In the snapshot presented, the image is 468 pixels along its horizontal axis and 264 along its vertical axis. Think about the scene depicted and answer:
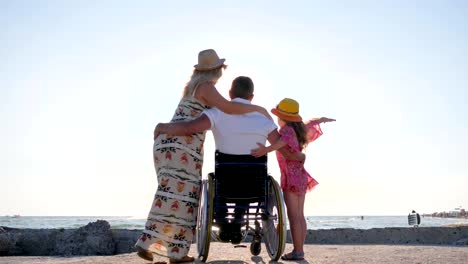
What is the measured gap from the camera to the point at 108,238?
7.83 m

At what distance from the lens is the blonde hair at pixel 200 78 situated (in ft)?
15.8

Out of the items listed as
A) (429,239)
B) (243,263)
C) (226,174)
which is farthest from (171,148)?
(429,239)

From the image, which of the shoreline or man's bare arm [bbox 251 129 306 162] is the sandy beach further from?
the shoreline

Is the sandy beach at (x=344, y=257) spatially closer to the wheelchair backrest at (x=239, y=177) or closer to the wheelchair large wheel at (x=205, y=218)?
the wheelchair large wheel at (x=205, y=218)

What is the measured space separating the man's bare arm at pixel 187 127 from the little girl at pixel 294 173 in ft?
2.80

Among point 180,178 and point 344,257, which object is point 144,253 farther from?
point 344,257

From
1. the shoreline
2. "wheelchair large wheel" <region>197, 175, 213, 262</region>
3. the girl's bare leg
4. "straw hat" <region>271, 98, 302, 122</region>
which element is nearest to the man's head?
"straw hat" <region>271, 98, 302, 122</region>

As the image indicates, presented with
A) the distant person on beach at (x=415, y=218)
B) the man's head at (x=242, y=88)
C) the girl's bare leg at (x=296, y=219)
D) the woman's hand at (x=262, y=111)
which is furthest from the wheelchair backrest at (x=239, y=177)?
the distant person on beach at (x=415, y=218)

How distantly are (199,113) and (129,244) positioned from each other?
3.88 meters

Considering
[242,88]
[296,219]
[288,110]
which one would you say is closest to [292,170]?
[296,219]

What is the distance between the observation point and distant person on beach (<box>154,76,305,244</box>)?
4637mm

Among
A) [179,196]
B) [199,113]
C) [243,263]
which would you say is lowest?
Result: [243,263]

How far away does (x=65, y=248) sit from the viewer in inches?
299

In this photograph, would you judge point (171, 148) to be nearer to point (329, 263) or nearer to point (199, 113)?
point (199, 113)
